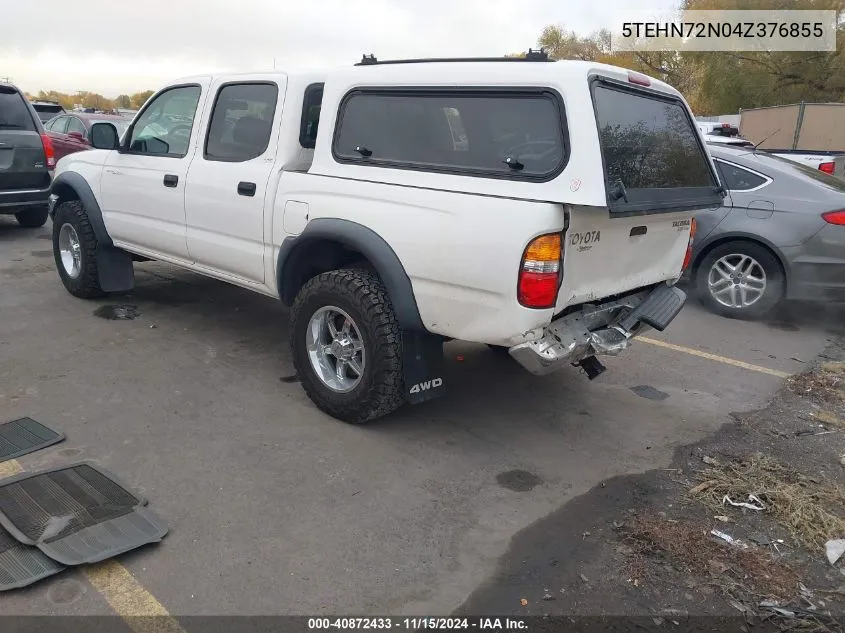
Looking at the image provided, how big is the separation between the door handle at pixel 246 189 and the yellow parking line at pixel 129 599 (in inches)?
98.5

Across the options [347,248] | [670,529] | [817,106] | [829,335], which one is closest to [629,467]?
[670,529]

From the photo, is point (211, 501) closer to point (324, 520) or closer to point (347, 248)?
point (324, 520)

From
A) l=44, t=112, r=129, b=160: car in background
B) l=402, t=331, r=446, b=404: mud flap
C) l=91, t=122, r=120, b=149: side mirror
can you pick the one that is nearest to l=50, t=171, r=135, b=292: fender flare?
l=91, t=122, r=120, b=149: side mirror

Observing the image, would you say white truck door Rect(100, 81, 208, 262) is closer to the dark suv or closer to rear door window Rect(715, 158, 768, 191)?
the dark suv

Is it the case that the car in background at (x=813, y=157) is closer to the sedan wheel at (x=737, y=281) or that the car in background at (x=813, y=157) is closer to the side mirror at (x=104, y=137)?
the sedan wheel at (x=737, y=281)

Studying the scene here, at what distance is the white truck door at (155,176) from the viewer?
17.2 feet

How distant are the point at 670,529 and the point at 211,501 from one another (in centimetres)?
221

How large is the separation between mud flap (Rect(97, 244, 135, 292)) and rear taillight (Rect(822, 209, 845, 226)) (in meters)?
6.35

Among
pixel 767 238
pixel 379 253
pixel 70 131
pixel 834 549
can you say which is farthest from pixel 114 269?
pixel 70 131

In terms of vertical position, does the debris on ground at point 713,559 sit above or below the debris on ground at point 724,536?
above

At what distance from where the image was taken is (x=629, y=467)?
3.98 metres

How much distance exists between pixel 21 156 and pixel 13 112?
580mm

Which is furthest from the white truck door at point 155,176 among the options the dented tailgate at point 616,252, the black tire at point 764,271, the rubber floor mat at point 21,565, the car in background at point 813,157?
the car in background at point 813,157

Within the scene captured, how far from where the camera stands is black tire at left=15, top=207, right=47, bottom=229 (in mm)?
10203
